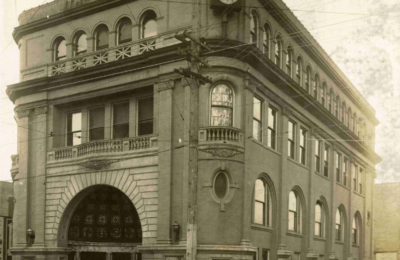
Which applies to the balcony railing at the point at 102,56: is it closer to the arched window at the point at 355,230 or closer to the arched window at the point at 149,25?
the arched window at the point at 149,25

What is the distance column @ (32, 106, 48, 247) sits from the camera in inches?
1246

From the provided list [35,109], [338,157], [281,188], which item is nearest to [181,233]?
[281,188]

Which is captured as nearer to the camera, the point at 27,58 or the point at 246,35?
the point at 246,35

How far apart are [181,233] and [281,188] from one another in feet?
24.9

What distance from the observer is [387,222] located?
5975 centimetres

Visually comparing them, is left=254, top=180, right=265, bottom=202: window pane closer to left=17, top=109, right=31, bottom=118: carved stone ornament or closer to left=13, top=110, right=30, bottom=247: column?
left=13, top=110, right=30, bottom=247: column

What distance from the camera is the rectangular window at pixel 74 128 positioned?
32.2 meters

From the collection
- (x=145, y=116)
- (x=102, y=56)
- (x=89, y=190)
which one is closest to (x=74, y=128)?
(x=89, y=190)

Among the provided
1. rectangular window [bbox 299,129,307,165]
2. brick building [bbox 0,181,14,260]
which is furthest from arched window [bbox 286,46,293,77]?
brick building [bbox 0,181,14,260]

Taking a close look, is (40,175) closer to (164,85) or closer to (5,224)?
(164,85)

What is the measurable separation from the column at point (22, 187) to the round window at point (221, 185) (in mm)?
12084

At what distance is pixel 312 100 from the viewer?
36.4 m

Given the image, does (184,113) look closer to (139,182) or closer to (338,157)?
(139,182)

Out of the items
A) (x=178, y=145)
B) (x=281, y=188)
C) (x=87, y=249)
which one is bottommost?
(x=87, y=249)
